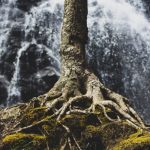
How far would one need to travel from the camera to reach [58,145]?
6.18 m

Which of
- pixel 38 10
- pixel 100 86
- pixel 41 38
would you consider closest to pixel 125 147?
pixel 100 86

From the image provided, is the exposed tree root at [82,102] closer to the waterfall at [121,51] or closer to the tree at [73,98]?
the tree at [73,98]

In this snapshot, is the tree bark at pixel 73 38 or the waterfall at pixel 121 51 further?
the waterfall at pixel 121 51

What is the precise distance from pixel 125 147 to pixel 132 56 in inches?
605

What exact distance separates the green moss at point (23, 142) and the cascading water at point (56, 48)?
11.6 metres

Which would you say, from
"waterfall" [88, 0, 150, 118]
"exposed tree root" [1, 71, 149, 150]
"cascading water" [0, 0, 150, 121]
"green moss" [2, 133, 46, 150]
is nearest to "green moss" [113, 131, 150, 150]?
"exposed tree root" [1, 71, 149, 150]

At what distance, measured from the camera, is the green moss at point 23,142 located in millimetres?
5902

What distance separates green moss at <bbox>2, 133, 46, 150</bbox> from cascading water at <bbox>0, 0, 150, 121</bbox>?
38.1 ft

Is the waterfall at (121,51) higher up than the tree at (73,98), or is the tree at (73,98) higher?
the waterfall at (121,51)

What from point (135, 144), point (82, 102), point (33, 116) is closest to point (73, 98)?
point (82, 102)

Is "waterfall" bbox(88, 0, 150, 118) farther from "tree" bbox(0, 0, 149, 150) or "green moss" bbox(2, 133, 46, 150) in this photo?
"green moss" bbox(2, 133, 46, 150)

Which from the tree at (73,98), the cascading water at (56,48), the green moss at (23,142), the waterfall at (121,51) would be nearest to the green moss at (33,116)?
the tree at (73,98)

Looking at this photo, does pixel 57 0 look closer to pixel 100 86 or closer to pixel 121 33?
pixel 121 33

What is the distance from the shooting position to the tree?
6.78m
